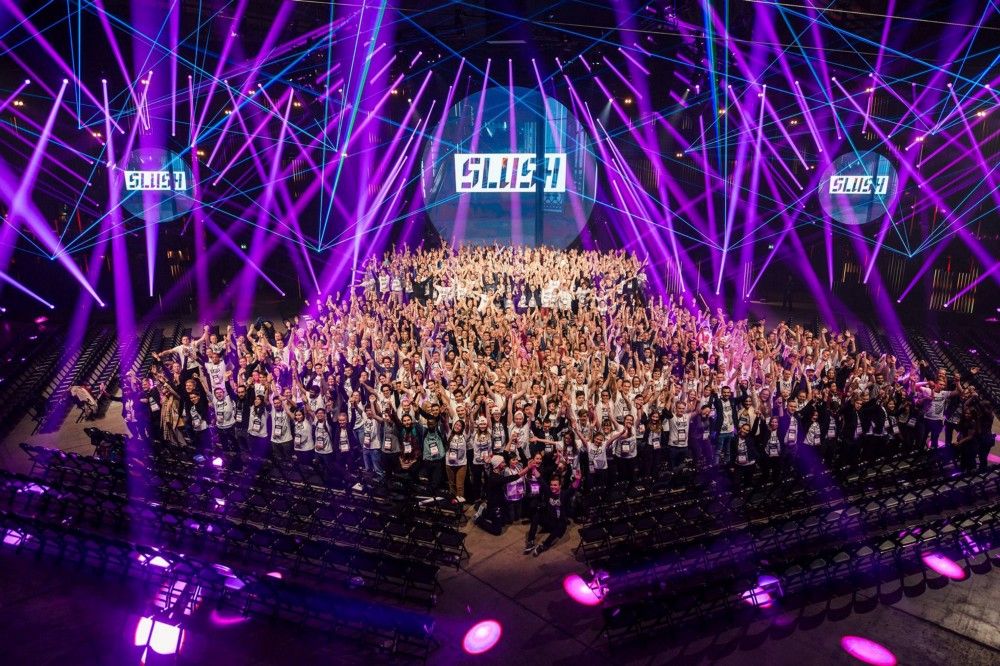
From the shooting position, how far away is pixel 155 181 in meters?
20.3

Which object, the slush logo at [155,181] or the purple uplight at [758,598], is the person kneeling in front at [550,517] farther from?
the slush logo at [155,181]

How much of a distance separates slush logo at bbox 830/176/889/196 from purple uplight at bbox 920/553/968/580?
16631mm

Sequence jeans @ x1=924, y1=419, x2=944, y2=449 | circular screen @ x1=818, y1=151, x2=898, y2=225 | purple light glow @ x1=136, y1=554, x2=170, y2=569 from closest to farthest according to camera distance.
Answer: purple light glow @ x1=136, y1=554, x2=170, y2=569
jeans @ x1=924, y1=419, x2=944, y2=449
circular screen @ x1=818, y1=151, x2=898, y2=225

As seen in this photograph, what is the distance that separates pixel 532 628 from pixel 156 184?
70.2 feet

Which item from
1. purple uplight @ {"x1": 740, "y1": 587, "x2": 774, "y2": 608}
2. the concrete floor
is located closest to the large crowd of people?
the concrete floor

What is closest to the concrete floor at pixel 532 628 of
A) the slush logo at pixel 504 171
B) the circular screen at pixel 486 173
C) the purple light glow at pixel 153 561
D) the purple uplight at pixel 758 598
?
the purple uplight at pixel 758 598

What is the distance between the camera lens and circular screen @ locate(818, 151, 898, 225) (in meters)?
19.0

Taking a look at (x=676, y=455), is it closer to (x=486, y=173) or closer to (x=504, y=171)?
(x=504, y=171)

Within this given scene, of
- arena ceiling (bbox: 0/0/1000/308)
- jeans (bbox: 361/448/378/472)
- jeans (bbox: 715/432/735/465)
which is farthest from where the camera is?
arena ceiling (bbox: 0/0/1000/308)

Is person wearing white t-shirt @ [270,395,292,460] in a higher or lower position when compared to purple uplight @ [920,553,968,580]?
higher

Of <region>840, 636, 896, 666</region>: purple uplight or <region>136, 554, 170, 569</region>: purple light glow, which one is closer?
<region>840, 636, 896, 666</region>: purple uplight

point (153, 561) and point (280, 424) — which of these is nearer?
point (153, 561)

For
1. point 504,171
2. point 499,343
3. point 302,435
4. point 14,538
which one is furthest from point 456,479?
point 504,171

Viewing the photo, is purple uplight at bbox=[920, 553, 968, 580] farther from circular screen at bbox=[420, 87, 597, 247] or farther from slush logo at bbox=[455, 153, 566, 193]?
circular screen at bbox=[420, 87, 597, 247]
